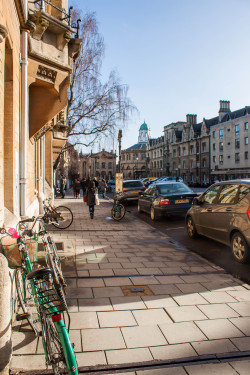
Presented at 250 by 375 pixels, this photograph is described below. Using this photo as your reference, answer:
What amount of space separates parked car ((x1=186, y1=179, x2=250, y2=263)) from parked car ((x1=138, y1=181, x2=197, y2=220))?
11.2 ft

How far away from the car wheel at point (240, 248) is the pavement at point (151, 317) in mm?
587

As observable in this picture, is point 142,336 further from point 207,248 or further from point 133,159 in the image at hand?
point 133,159

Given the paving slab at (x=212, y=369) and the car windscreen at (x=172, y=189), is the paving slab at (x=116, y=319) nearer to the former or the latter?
the paving slab at (x=212, y=369)

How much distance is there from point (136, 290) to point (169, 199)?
7.83 meters

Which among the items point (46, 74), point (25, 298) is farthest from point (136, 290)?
point (46, 74)

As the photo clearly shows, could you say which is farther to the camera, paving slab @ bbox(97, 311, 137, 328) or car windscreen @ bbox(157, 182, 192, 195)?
car windscreen @ bbox(157, 182, 192, 195)

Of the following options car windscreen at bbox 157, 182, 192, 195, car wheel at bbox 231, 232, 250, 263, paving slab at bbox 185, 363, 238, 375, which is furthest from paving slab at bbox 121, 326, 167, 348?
car windscreen at bbox 157, 182, 192, 195

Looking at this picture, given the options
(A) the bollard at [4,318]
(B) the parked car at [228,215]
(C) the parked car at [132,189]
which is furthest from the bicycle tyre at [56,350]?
(C) the parked car at [132,189]

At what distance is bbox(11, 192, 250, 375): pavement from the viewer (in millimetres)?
2898

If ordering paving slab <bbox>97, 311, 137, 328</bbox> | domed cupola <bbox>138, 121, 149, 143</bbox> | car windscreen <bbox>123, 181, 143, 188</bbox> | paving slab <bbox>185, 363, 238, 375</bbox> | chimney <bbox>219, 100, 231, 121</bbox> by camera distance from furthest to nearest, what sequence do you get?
domed cupola <bbox>138, 121, 149, 143</bbox>
chimney <bbox>219, 100, 231, 121</bbox>
car windscreen <bbox>123, 181, 143, 188</bbox>
paving slab <bbox>97, 311, 137, 328</bbox>
paving slab <bbox>185, 363, 238, 375</bbox>

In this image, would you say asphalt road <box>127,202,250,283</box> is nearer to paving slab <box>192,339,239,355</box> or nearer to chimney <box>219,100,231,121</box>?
paving slab <box>192,339,239,355</box>

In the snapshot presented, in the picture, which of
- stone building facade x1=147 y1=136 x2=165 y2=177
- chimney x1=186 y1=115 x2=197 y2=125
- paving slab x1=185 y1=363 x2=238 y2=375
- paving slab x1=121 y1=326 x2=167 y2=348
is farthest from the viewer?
stone building facade x1=147 y1=136 x2=165 y2=177

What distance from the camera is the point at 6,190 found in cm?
495

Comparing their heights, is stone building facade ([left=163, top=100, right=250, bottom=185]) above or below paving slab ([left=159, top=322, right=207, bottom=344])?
above
